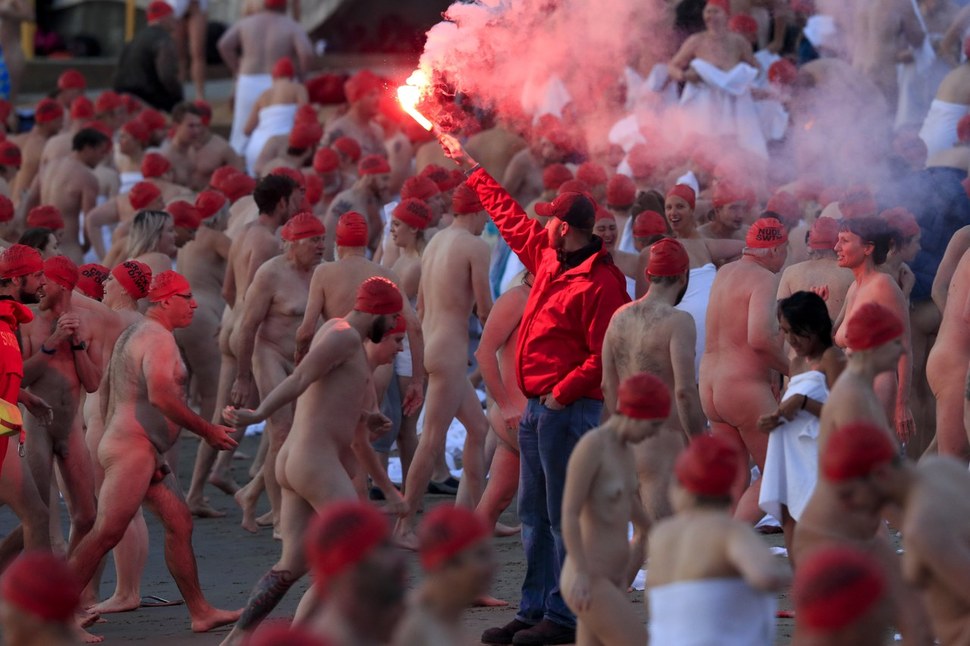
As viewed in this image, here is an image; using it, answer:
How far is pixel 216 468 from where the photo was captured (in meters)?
12.9

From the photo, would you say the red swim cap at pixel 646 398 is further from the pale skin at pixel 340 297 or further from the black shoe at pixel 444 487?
the black shoe at pixel 444 487

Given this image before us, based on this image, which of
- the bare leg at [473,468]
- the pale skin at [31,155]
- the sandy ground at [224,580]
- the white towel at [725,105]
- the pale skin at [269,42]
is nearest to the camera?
the sandy ground at [224,580]

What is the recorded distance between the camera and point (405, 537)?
10.9 m

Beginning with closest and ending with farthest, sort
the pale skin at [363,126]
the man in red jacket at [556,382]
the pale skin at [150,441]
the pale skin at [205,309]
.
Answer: the man in red jacket at [556,382]
the pale skin at [150,441]
the pale skin at [205,309]
the pale skin at [363,126]

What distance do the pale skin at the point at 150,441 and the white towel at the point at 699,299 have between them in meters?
3.36

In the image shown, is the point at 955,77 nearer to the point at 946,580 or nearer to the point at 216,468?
the point at 216,468

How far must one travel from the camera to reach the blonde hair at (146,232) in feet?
39.3

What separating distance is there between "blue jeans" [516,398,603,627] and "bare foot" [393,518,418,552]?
2149 mm

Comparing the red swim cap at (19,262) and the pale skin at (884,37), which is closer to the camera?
the red swim cap at (19,262)

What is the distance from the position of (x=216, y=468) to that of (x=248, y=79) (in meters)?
8.19

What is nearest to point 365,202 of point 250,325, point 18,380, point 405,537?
point 250,325

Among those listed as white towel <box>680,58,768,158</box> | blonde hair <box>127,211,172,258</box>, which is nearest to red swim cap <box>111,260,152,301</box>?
blonde hair <box>127,211,172,258</box>

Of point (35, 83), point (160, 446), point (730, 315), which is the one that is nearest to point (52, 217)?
point (160, 446)

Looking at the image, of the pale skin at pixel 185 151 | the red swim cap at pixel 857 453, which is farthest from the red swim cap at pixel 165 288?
the pale skin at pixel 185 151
